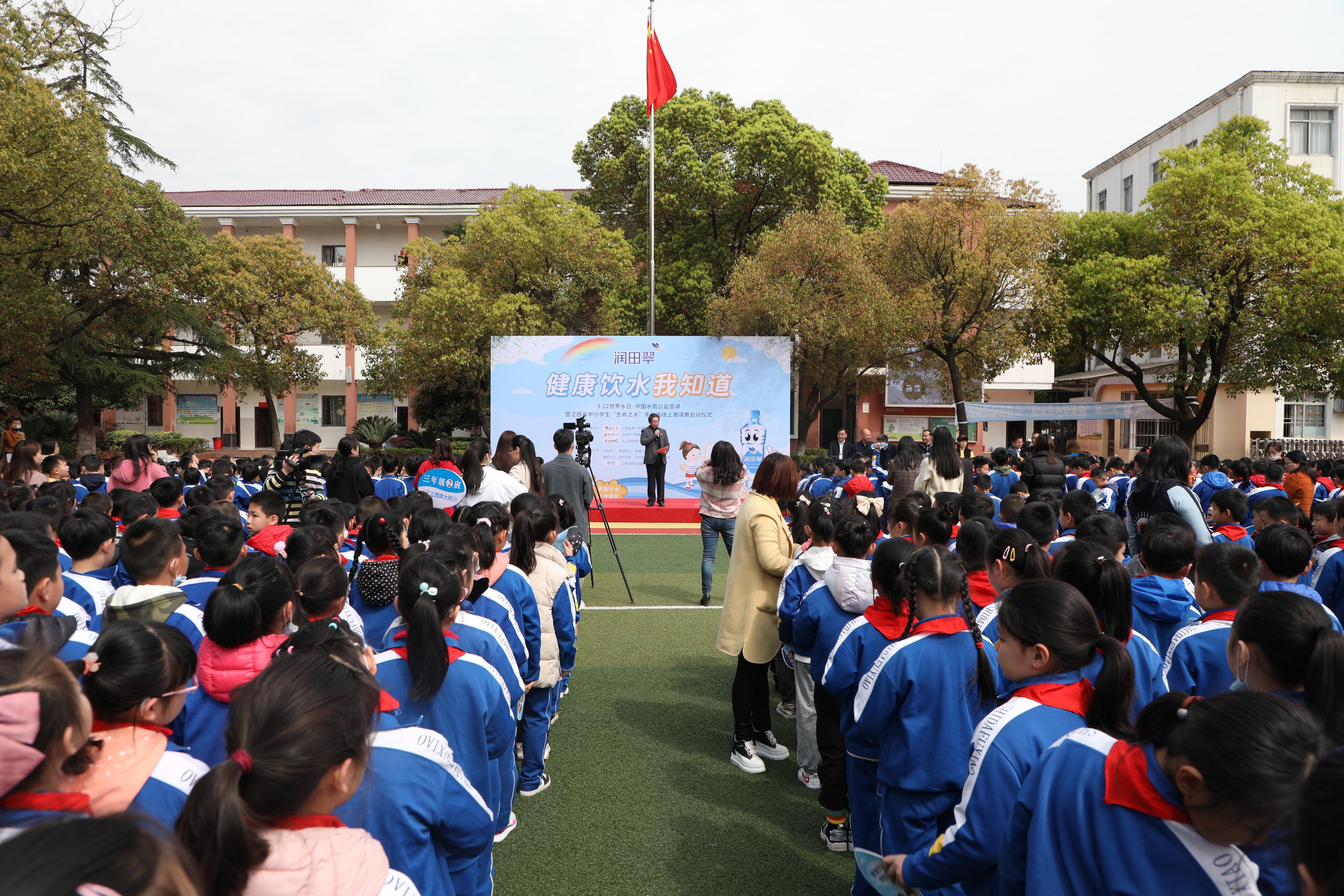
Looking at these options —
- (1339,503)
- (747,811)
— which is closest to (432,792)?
(747,811)

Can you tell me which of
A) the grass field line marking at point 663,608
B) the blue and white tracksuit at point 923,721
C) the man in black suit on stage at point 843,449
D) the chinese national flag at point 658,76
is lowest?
the grass field line marking at point 663,608

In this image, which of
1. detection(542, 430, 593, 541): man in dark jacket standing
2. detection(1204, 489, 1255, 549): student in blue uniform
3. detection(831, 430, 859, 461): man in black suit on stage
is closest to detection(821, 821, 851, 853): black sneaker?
detection(1204, 489, 1255, 549): student in blue uniform

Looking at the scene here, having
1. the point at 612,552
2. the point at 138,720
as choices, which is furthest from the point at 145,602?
the point at 612,552

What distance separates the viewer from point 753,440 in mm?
14344

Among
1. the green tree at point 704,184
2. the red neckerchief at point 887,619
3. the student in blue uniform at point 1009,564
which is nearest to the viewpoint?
the red neckerchief at point 887,619

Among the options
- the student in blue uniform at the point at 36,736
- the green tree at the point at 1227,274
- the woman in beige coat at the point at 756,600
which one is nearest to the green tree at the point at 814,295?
the green tree at the point at 1227,274

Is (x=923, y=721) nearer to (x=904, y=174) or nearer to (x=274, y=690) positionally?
(x=274, y=690)

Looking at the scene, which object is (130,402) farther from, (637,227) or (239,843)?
(239,843)

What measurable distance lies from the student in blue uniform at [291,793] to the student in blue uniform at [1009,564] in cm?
198

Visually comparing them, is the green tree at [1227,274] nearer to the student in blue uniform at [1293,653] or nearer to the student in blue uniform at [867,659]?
the student in blue uniform at [867,659]

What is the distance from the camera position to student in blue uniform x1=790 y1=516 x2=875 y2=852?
2.94 metres

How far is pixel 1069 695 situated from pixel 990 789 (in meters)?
0.28

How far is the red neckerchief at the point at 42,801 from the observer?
108cm

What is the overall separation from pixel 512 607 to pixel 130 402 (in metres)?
19.9
